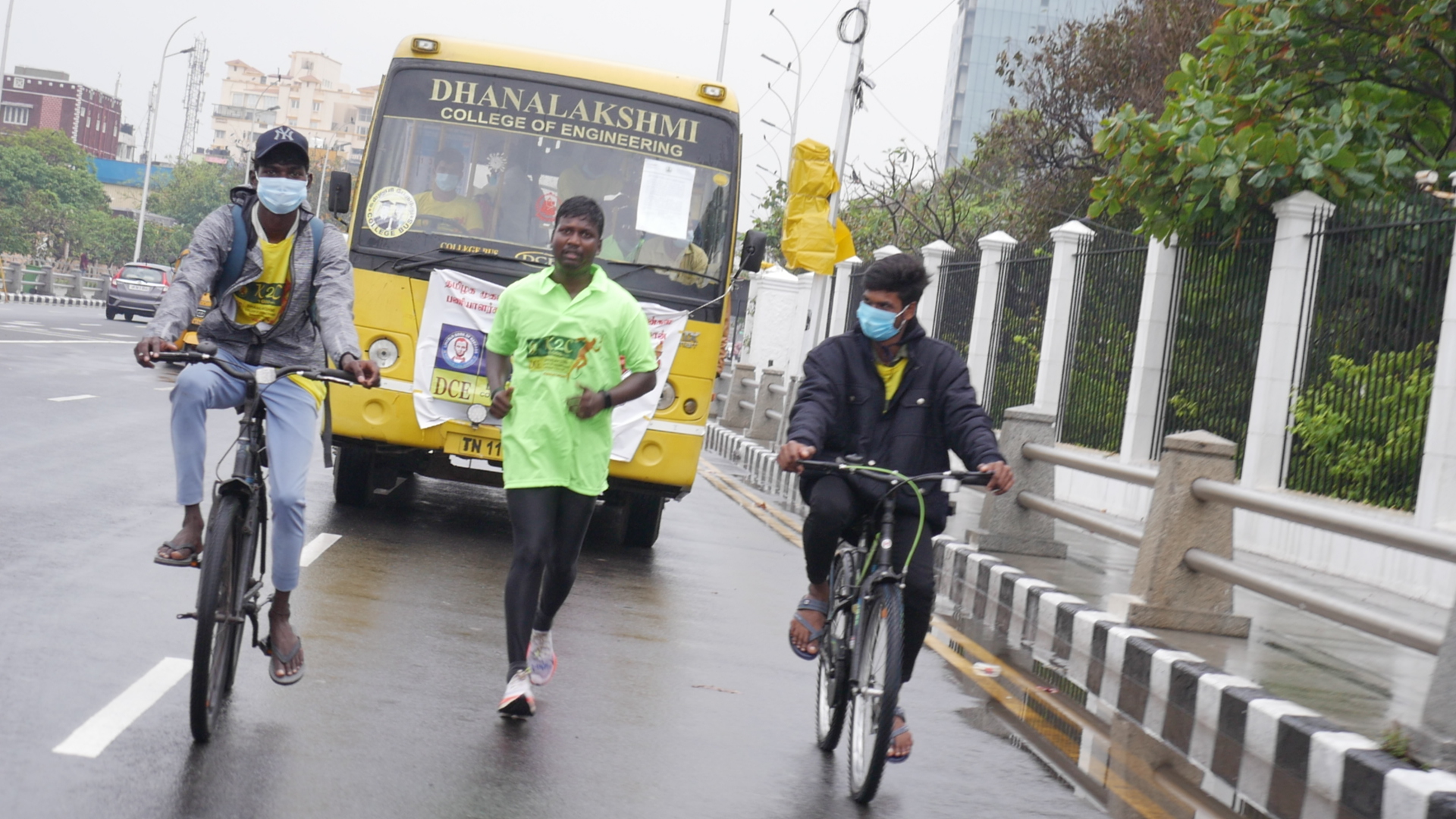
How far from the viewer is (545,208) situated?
417 inches

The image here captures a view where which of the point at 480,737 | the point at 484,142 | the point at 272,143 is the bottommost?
the point at 480,737

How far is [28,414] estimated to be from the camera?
50.4ft

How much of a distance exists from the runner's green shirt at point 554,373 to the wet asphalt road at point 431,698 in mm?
877

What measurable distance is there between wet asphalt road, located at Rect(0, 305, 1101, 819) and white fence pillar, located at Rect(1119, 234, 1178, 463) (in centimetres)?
502

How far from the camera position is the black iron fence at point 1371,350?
10609mm

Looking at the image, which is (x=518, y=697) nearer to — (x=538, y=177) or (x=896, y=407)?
(x=896, y=407)

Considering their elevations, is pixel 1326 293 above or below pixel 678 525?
above

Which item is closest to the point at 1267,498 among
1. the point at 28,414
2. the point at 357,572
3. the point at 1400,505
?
the point at 1400,505

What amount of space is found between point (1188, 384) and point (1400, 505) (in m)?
3.23

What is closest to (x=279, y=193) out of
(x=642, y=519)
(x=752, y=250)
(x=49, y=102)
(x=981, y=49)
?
(x=752, y=250)

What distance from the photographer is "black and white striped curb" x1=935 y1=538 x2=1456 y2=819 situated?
5.66 m

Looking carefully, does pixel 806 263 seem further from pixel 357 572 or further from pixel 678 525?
pixel 357 572

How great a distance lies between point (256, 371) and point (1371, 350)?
820 centimetres

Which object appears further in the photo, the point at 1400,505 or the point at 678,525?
the point at 678,525
